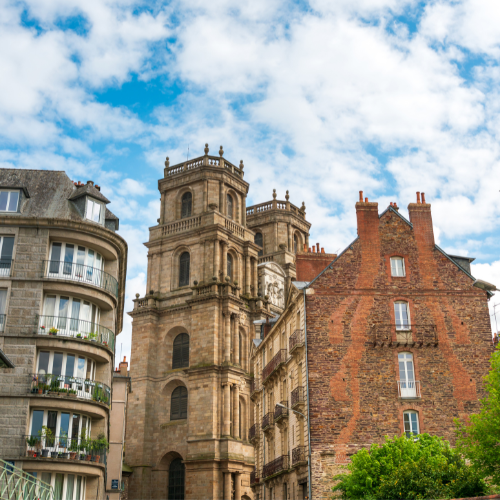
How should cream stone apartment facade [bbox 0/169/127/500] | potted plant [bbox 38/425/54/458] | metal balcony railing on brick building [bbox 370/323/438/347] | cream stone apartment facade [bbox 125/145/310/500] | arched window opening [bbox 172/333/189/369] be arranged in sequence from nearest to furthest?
potted plant [bbox 38/425/54/458] < cream stone apartment facade [bbox 0/169/127/500] < metal balcony railing on brick building [bbox 370/323/438/347] < cream stone apartment facade [bbox 125/145/310/500] < arched window opening [bbox 172/333/189/369]

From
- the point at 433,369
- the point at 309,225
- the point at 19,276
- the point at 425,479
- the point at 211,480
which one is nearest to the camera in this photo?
the point at 425,479

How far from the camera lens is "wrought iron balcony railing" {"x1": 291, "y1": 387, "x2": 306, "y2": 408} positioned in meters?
31.5

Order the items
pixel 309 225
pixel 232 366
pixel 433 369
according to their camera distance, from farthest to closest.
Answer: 1. pixel 309 225
2. pixel 232 366
3. pixel 433 369

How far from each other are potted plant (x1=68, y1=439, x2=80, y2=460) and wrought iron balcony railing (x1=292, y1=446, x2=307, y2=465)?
965cm

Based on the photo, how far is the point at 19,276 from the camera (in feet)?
91.3

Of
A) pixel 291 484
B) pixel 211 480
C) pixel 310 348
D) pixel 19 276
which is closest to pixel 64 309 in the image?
pixel 19 276

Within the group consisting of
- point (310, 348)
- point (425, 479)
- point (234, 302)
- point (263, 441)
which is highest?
point (234, 302)

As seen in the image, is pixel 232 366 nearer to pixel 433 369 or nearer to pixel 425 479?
pixel 433 369

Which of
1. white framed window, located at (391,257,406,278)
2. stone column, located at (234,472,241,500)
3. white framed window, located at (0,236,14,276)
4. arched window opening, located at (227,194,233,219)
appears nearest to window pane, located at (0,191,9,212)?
white framed window, located at (0,236,14,276)

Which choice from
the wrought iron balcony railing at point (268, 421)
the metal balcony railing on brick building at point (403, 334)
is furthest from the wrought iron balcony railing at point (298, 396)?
Answer: the wrought iron balcony railing at point (268, 421)

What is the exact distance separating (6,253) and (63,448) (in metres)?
8.08

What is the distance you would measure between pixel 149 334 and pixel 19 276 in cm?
2815

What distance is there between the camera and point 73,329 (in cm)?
2795

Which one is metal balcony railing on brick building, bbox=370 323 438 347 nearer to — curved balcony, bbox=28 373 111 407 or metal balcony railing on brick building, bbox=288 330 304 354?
metal balcony railing on brick building, bbox=288 330 304 354
